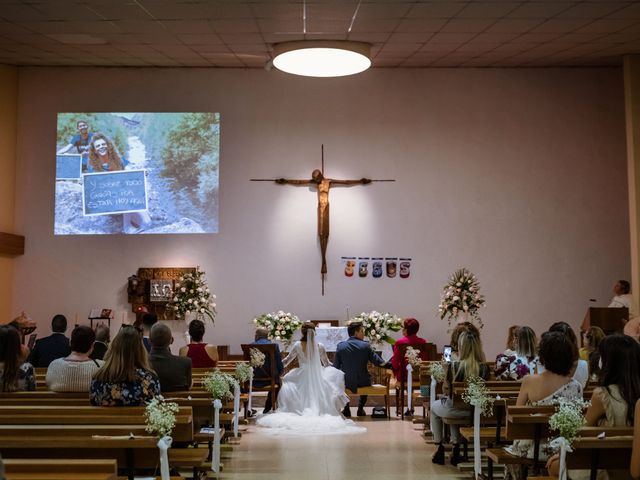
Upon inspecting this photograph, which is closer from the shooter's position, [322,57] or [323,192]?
[322,57]

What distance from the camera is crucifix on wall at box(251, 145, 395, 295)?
541 inches

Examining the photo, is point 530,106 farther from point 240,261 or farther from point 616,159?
point 240,261

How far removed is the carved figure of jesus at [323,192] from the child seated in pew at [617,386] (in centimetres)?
923

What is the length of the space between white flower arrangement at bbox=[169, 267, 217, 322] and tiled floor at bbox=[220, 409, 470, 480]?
12.0 ft

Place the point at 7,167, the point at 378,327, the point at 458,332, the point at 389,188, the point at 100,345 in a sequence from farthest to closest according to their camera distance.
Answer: the point at 389,188 < the point at 7,167 < the point at 378,327 < the point at 100,345 < the point at 458,332

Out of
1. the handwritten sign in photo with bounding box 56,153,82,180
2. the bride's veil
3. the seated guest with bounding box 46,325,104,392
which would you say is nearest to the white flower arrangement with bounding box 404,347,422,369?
the bride's veil

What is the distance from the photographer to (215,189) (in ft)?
45.5

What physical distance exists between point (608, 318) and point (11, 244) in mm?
8926

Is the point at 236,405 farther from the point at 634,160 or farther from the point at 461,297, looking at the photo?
the point at 634,160

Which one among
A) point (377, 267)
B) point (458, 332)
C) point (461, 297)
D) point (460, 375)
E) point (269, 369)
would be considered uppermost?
point (377, 267)

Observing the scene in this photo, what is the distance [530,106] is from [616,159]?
162 cm

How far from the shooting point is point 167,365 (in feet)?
22.1

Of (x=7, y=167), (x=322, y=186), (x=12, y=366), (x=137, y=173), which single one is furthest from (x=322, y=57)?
(x=12, y=366)

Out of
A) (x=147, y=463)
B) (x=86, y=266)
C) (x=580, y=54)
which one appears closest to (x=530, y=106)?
(x=580, y=54)
